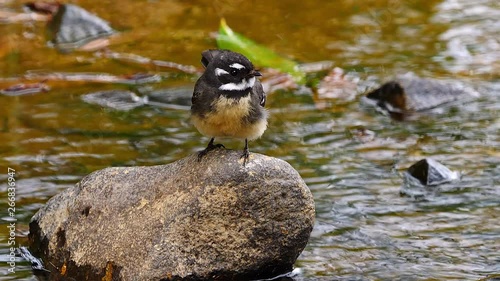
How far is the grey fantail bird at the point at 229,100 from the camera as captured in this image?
6711mm

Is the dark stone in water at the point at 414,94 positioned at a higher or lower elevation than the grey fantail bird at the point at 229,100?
lower

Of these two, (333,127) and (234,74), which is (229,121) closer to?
(234,74)

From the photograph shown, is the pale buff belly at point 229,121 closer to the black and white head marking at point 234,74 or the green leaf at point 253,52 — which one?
the black and white head marking at point 234,74

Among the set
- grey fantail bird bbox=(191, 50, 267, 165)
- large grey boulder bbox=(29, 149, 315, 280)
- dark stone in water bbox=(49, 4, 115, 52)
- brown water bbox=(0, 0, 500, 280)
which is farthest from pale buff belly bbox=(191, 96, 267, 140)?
dark stone in water bbox=(49, 4, 115, 52)

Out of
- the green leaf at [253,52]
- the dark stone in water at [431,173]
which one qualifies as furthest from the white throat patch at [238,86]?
the green leaf at [253,52]

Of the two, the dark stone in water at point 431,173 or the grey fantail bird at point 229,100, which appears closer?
the grey fantail bird at point 229,100

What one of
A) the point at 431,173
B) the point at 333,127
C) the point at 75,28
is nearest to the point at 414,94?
the point at 333,127

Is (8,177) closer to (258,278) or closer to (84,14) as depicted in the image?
(258,278)

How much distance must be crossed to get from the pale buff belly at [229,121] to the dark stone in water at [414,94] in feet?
13.9

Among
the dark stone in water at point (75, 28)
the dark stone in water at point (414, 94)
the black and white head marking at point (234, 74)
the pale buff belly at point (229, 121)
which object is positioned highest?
the black and white head marking at point (234, 74)

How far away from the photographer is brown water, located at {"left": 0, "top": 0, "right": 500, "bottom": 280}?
25.9 feet

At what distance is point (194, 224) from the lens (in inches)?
268

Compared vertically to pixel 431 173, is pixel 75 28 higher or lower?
higher

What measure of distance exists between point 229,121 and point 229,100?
14 cm
